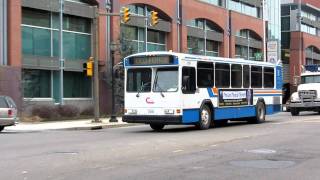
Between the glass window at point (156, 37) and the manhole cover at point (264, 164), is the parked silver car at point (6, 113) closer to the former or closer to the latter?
the manhole cover at point (264, 164)

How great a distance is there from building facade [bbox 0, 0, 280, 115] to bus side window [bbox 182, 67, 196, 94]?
9.61 metres

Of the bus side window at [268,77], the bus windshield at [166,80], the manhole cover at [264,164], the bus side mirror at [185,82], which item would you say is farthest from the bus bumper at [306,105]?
the manhole cover at [264,164]

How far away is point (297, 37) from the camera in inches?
3260

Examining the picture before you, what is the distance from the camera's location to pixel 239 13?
2566 inches

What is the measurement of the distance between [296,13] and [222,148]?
70910 mm

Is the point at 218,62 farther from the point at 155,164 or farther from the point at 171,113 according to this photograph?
the point at 155,164

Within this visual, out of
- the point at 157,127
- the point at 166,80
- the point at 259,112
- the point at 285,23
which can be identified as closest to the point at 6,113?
the point at 157,127

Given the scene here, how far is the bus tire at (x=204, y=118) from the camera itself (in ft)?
77.3

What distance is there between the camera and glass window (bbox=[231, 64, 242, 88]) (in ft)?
84.9

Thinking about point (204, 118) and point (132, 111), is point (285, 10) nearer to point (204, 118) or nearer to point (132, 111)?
point (204, 118)

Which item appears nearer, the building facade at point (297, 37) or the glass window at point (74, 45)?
the glass window at point (74, 45)

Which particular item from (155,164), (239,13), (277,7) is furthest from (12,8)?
(277,7)

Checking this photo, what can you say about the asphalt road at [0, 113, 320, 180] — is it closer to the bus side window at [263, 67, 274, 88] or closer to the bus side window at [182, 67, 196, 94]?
the bus side window at [182, 67, 196, 94]

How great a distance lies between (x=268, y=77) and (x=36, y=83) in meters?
15.4
